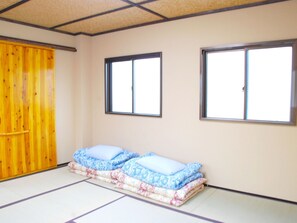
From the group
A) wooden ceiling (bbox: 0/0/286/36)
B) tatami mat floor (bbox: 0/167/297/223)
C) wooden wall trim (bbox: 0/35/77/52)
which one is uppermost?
wooden ceiling (bbox: 0/0/286/36)

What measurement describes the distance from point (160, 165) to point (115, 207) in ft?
2.71

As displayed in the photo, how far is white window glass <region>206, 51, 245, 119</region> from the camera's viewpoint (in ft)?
11.2

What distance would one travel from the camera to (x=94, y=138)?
501 cm

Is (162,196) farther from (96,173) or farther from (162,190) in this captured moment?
(96,173)

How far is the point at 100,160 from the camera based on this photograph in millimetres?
4133

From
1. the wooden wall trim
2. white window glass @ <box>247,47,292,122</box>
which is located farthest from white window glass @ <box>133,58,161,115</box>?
white window glass @ <box>247,47,292,122</box>

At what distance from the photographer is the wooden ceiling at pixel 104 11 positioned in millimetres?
3182

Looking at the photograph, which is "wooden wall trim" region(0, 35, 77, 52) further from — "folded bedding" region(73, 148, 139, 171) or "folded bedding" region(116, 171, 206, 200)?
"folded bedding" region(116, 171, 206, 200)

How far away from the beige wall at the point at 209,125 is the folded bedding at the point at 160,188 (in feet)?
1.38

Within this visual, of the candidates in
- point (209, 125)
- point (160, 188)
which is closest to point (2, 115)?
point (160, 188)

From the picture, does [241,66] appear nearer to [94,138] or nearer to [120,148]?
[120,148]

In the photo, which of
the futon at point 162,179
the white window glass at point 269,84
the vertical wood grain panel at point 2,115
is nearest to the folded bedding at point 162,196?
the futon at point 162,179

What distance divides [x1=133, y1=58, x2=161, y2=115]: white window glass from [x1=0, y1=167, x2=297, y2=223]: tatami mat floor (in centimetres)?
145

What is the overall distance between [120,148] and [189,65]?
69.7 inches
